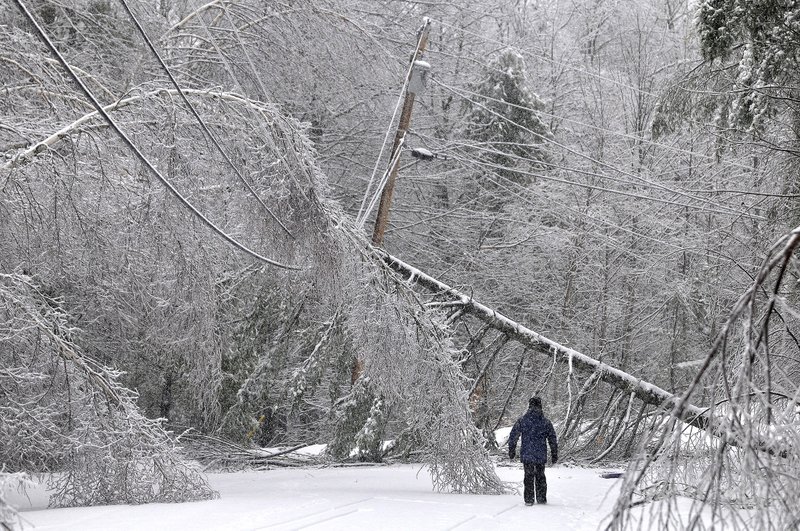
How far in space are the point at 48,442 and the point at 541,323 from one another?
17265mm

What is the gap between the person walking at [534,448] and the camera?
9.64 m

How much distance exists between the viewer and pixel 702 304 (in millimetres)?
22016

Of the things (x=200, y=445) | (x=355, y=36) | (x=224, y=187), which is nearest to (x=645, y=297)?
(x=355, y=36)

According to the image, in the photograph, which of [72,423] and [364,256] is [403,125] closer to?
[364,256]

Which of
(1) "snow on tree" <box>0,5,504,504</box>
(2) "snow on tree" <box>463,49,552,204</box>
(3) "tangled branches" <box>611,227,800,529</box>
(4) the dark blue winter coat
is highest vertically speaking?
(2) "snow on tree" <box>463,49,552,204</box>

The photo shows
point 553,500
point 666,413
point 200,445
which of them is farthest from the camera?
point 200,445

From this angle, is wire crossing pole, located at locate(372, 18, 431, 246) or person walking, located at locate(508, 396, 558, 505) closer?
person walking, located at locate(508, 396, 558, 505)

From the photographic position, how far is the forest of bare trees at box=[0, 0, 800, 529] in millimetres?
8078

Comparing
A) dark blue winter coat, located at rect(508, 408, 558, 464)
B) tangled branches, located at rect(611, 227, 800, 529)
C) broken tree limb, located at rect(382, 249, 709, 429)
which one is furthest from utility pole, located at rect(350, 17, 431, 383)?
tangled branches, located at rect(611, 227, 800, 529)

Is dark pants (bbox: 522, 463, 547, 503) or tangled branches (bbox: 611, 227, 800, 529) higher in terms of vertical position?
tangled branches (bbox: 611, 227, 800, 529)

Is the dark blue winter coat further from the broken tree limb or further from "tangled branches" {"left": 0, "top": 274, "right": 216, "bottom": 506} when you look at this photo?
"tangled branches" {"left": 0, "top": 274, "right": 216, "bottom": 506}

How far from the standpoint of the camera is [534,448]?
9.63 metres

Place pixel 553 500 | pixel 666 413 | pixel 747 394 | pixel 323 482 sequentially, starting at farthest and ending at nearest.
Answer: pixel 323 482 < pixel 553 500 < pixel 666 413 < pixel 747 394

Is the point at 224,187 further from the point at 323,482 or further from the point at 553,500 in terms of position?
the point at 553,500
